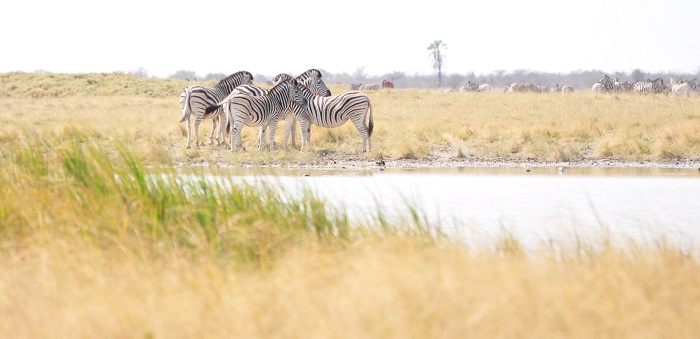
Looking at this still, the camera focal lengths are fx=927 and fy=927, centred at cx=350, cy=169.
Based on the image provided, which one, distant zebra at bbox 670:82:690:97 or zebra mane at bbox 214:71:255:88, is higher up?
zebra mane at bbox 214:71:255:88

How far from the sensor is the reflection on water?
835 cm

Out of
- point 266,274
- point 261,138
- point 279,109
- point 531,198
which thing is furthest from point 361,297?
point 261,138

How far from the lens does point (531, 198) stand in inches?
453

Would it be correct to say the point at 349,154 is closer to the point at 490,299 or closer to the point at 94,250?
the point at 94,250

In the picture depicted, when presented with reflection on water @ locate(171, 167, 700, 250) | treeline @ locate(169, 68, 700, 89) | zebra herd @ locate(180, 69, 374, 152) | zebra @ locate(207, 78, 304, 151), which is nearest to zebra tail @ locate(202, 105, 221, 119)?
zebra herd @ locate(180, 69, 374, 152)

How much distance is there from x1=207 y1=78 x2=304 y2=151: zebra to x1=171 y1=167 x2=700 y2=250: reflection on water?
8.91ft

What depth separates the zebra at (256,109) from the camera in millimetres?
17719

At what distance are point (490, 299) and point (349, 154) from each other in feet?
43.1

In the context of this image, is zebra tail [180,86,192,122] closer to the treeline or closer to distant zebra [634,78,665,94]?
distant zebra [634,78,665,94]

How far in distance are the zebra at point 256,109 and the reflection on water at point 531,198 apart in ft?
8.91

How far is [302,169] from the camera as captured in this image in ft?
52.9

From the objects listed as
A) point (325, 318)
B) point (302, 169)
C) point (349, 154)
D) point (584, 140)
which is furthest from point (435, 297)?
point (584, 140)

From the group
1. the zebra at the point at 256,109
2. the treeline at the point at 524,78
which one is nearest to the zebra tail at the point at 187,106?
the zebra at the point at 256,109

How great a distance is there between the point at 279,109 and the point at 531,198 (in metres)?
7.62
